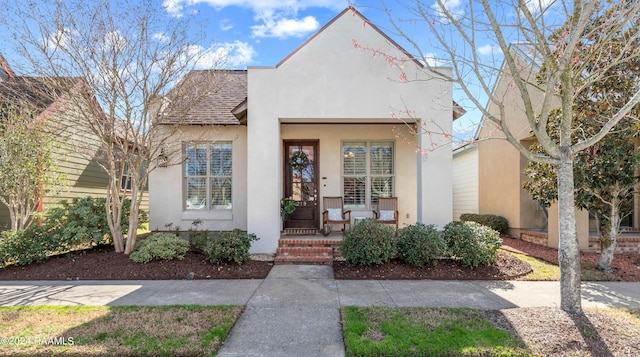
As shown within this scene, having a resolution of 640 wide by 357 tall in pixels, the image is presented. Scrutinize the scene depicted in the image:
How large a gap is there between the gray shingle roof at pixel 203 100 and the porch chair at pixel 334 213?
129 inches

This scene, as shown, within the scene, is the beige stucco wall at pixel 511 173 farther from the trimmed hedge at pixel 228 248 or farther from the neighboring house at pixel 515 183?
the trimmed hedge at pixel 228 248

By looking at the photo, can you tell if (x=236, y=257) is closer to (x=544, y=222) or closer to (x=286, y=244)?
(x=286, y=244)

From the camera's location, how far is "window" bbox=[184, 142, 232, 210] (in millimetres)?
9328

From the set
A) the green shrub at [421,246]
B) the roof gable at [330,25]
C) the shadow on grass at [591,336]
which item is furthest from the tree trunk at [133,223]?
the shadow on grass at [591,336]

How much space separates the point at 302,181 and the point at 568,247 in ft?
22.2

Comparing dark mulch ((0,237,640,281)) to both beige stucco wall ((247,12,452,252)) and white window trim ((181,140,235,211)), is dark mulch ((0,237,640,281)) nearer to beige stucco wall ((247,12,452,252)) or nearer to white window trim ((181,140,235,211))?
beige stucco wall ((247,12,452,252))

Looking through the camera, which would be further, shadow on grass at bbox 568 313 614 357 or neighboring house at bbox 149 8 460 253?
neighboring house at bbox 149 8 460 253

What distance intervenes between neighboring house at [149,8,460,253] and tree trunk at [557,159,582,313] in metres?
2.22

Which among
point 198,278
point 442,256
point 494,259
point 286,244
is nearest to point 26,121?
point 198,278

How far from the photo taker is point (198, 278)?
6188 mm

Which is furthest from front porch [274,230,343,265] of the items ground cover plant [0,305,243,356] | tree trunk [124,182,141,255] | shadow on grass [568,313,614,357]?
shadow on grass [568,313,614,357]

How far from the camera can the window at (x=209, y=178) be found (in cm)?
933

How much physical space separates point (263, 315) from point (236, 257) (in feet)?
8.56

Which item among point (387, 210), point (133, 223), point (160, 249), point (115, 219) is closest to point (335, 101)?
point (387, 210)
